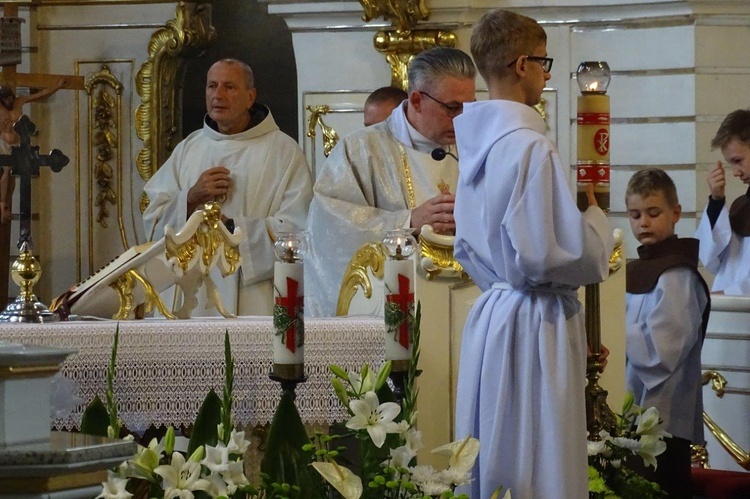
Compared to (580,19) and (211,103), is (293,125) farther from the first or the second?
(211,103)

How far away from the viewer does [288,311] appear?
3.83 metres

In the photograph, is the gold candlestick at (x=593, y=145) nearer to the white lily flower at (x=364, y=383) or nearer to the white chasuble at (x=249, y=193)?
the white lily flower at (x=364, y=383)

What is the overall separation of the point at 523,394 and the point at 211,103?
12.8 feet

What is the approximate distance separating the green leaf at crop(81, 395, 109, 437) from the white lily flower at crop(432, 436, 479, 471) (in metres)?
0.81

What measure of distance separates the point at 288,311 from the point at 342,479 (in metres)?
→ 1.18

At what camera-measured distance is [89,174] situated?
9797 mm

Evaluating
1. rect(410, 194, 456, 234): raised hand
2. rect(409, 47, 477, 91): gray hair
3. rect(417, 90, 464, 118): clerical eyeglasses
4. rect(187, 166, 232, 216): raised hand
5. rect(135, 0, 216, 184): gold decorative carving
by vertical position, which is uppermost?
rect(135, 0, 216, 184): gold decorative carving

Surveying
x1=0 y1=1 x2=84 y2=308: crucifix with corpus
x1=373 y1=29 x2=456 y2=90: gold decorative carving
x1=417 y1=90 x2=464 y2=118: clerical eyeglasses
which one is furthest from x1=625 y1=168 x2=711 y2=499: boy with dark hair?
x1=0 y1=1 x2=84 y2=308: crucifix with corpus

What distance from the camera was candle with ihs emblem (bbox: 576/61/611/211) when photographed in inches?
138

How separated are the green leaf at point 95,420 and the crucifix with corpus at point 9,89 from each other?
5.17 metres

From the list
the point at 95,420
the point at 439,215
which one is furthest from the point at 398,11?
the point at 95,420

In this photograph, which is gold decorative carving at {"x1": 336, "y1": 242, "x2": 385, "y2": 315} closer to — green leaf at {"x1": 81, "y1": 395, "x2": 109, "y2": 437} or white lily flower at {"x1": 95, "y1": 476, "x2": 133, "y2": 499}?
green leaf at {"x1": 81, "y1": 395, "x2": 109, "y2": 437}

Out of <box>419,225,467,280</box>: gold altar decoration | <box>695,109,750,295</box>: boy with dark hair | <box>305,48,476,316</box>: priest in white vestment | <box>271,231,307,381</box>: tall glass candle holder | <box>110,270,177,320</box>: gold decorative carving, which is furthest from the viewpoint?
<box>695,109,750,295</box>: boy with dark hair

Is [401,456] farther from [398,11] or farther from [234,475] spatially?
[398,11]
